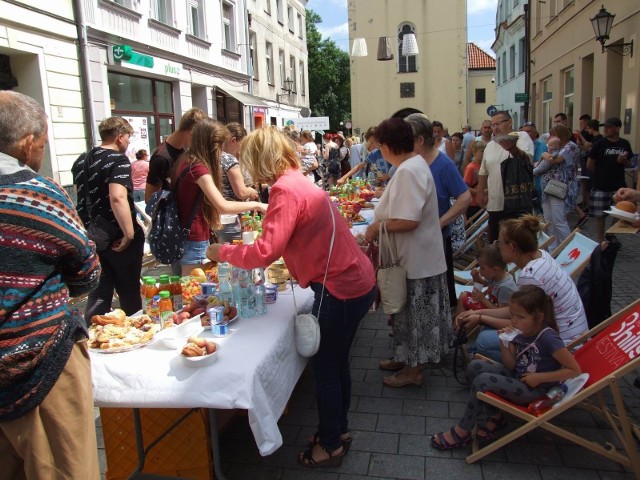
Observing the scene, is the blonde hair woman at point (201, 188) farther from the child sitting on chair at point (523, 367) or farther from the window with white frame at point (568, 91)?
the window with white frame at point (568, 91)

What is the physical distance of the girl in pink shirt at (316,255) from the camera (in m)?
2.20

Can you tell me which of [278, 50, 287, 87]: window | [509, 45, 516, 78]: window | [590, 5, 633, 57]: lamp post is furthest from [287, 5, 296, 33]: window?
[590, 5, 633, 57]: lamp post

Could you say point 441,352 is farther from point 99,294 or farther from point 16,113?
point 16,113

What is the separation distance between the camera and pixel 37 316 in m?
1.57

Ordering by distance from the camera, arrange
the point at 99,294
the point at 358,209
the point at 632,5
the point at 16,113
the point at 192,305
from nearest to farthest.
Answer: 1. the point at 16,113
2. the point at 192,305
3. the point at 99,294
4. the point at 358,209
5. the point at 632,5

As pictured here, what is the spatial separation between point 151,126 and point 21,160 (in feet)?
39.1

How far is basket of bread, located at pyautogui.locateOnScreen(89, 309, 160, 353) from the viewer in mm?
2227

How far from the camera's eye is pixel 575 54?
1303 centimetres

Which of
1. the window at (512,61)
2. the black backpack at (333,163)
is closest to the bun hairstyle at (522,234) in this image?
the black backpack at (333,163)

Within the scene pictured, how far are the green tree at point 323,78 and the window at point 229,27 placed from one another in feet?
81.4

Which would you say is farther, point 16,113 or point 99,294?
point 99,294

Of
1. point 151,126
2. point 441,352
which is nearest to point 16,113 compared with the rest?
point 441,352

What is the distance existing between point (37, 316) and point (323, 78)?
43.7 meters

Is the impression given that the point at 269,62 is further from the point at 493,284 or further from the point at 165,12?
the point at 493,284
